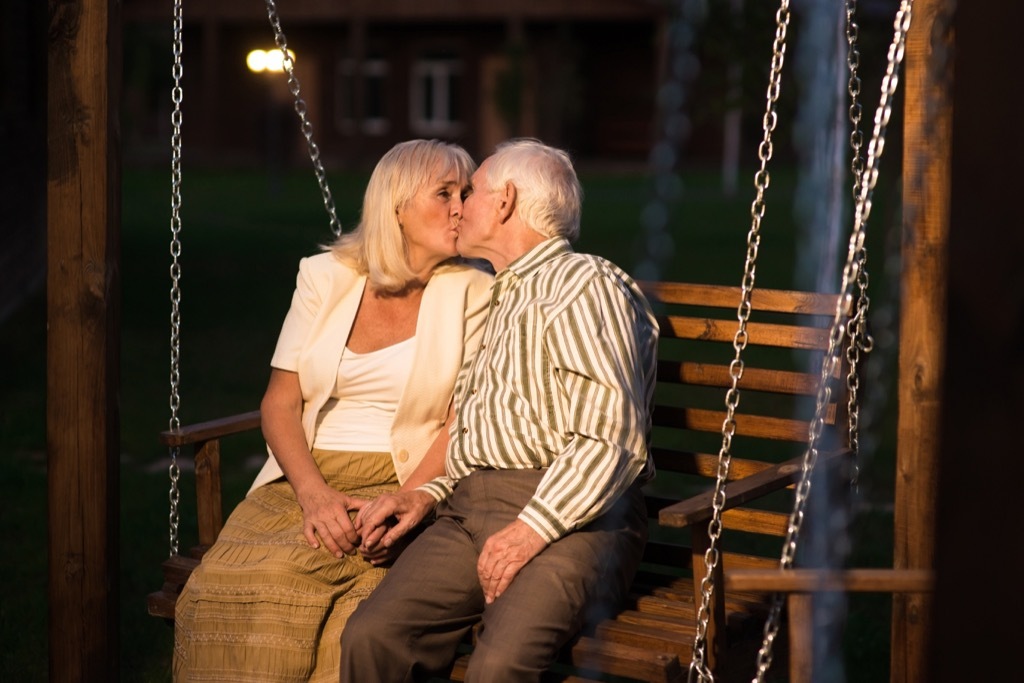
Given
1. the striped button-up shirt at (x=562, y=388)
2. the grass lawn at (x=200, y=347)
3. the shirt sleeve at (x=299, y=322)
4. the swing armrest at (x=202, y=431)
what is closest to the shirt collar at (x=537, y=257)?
the striped button-up shirt at (x=562, y=388)

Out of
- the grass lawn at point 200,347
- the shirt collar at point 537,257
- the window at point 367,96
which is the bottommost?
the grass lawn at point 200,347

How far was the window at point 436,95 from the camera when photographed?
3944 centimetres

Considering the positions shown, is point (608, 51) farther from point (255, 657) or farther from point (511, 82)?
point (255, 657)

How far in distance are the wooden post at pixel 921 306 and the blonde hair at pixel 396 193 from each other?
4.34ft

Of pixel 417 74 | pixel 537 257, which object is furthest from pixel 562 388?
pixel 417 74

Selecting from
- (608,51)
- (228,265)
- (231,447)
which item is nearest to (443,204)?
(231,447)

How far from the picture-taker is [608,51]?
3781 centimetres

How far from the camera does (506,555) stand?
11.4 feet

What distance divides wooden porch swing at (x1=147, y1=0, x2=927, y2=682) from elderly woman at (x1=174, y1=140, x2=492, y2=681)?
0.22 meters

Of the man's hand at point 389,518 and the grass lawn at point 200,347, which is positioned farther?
the grass lawn at point 200,347

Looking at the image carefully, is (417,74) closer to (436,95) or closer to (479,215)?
Result: (436,95)

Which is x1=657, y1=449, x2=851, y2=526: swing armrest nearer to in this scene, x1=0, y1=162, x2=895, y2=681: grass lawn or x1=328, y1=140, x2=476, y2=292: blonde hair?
x1=328, y1=140, x2=476, y2=292: blonde hair

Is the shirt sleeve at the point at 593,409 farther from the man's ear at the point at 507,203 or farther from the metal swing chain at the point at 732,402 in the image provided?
the man's ear at the point at 507,203

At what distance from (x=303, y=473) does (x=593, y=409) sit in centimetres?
94
